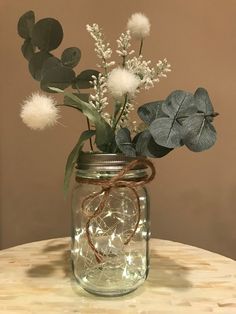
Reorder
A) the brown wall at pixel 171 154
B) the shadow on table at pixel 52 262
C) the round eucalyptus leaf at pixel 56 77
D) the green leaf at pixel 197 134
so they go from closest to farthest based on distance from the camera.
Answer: the green leaf at pixel 197 134
the round eucalyptus leaf at pixel 56 77
the shadow on table at pixel 52 262
the brown wall at pixel 171 154

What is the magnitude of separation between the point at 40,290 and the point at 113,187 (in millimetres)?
242

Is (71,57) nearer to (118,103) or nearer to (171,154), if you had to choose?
(118,103)

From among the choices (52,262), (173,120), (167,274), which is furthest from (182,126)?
(52,262)

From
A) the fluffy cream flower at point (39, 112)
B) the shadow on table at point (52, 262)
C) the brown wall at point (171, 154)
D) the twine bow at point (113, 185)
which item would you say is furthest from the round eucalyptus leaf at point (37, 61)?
the brown wall at point (171, 154)

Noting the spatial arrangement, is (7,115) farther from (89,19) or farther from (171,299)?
(171,299)

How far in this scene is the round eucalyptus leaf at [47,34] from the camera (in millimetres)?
749

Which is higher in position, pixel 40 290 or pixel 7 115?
pixel 7 115

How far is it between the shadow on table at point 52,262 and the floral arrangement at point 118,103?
22 cm

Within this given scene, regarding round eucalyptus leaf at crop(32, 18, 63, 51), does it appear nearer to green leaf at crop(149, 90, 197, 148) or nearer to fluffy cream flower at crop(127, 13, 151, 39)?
fluffy cream flower at crop(127, 13, 151, 39)

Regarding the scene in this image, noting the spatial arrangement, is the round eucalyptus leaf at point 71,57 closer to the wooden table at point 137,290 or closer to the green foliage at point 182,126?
the green foliage at point 182,126

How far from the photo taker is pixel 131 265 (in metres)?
0.80

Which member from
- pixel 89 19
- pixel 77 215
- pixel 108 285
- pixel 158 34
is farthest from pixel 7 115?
pixel 108 285

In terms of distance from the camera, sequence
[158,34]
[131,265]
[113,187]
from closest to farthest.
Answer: [113,187]
[131,265]
[158,34]

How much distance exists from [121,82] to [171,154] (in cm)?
71
